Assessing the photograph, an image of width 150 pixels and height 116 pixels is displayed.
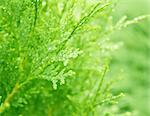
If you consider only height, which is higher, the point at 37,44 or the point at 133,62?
the point at 133,62

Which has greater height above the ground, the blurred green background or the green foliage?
the blurred green background

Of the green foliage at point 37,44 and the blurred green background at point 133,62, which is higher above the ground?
the blurred green background at point 133,62

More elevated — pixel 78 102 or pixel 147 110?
pixel 147 110

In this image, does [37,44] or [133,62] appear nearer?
[37,44]

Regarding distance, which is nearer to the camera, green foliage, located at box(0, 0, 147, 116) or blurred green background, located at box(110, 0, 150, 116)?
green foliage, located at box(0, 0, 147, 116)

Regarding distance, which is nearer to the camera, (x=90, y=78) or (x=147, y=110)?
(x=90, y=78)

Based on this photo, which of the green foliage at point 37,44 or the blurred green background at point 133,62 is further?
the blurred green background at point 133,62

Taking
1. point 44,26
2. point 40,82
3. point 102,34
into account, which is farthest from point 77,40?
point 44,26

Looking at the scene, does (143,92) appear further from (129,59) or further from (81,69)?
(81,69)
